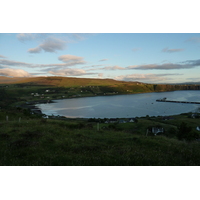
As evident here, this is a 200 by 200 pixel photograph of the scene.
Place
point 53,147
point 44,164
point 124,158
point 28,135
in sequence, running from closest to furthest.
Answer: point 44,164
point 124,158
point 53,147
point 28,135

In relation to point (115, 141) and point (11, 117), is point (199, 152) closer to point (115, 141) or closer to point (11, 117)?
point (115, 141)

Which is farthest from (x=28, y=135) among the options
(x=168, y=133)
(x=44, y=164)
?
(x=168, y=133)

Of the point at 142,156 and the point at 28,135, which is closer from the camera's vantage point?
the point at 142,156

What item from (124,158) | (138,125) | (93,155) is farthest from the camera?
(138,125)

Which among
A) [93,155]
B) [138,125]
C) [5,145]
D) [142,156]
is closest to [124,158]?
[142,156]

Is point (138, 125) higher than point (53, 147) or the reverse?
the reverse

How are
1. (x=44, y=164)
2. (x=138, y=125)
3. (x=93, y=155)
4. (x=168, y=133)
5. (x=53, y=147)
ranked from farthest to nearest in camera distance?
(x=138, y=125)
(x=168, y=133)
(x=53, y=147)
(x=93, y=155)
(x=44, y=164)

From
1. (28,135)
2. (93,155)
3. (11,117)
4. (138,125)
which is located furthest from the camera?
(138,125)

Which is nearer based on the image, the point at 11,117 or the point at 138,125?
the point at 11,117

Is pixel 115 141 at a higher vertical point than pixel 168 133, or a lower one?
higher

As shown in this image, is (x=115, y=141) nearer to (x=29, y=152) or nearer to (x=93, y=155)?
(x=93, y=155)
